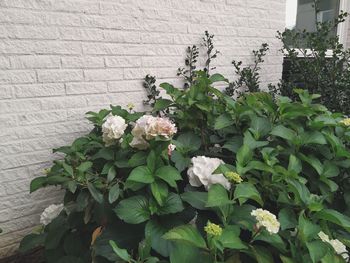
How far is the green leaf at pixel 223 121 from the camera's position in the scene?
1430 millimetres

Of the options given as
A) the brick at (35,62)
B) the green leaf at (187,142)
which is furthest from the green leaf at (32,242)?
the brick at (35,62)

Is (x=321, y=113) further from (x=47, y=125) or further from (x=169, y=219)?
(x=47, y=125)

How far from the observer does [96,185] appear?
1284 mm

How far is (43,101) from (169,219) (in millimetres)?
1031

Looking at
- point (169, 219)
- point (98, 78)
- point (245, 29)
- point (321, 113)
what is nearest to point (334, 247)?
point (169, 219)

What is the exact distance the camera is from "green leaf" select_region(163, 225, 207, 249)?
0.92m

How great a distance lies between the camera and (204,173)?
1.22 m

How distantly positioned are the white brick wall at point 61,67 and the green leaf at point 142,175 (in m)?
0.84

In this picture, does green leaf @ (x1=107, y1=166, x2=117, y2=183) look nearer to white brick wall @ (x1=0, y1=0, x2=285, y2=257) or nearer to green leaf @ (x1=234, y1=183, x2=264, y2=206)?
green leaf @ (x1=234, y1=183, x2=264, y2=206)

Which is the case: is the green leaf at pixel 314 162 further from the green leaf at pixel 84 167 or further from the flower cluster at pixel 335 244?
the green leaf at pixel 84 167

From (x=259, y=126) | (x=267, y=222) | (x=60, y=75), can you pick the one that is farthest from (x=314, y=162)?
(x=60, y=75)

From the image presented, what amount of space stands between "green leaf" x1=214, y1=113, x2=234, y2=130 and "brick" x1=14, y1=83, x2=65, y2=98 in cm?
91

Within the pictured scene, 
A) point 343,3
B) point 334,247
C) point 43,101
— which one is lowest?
point 334,247

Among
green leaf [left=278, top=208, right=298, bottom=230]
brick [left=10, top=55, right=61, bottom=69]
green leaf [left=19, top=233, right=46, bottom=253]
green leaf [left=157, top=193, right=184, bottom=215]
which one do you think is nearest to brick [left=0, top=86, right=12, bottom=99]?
brick [left=10, top=55, right=61, bottom=69]
